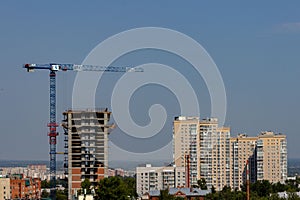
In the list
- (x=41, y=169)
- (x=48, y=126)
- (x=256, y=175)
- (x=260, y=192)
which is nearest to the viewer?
(x=48, y=126)

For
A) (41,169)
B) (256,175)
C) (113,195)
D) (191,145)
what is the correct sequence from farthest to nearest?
(41,169), (256,175), (191,145), (113,195)

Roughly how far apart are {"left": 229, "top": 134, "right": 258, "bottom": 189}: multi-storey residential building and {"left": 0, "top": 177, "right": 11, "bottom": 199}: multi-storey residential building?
21.5 feet

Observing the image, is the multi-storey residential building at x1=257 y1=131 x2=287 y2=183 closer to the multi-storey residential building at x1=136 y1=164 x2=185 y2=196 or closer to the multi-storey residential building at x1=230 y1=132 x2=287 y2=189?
the multi-storey residential building at x1=230 y1=132 x2=287 y2=189

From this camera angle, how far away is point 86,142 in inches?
594

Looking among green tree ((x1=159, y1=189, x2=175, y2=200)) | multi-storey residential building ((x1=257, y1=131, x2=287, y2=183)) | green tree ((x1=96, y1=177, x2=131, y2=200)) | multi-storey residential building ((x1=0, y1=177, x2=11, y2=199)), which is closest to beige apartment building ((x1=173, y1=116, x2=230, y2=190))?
multi-storey residential building ((x1=257, y1=131, x2=287, y2=183))

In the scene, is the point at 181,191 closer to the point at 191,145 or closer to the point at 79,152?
the point at 79,152

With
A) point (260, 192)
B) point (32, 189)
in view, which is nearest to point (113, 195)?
point (260, 192)

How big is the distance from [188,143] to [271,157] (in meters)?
3.01

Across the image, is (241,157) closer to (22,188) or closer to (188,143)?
(188,143)

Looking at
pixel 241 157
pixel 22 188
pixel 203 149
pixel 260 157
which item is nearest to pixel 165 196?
pixel 22 188

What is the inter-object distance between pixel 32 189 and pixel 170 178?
3.53 m

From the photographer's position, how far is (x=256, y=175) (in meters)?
20.5

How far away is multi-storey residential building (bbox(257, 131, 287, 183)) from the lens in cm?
2033

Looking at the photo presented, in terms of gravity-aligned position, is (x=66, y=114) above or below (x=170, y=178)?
above
